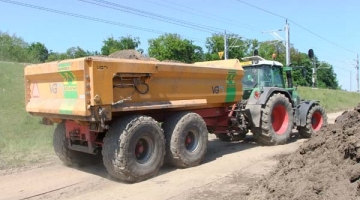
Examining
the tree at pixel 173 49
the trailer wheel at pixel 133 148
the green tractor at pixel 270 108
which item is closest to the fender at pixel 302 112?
→ the green tractor at pixel 270 108

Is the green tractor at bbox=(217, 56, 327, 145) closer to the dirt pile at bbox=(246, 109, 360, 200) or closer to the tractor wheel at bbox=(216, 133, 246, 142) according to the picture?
the tractor wheel at bbox=(216, 133, 246, 142)

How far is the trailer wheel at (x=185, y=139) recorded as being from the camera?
700 centimetres

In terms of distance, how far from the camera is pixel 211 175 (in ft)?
22.2

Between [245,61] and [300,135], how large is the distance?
2.65 metres

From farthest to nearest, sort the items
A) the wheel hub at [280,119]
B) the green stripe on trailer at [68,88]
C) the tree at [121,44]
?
the tree at [121,44]
the wheel hub at [280,119]
the green stripe on trailer at [68,88]

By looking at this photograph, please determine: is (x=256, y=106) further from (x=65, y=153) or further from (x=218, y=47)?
(x=218, y=47)

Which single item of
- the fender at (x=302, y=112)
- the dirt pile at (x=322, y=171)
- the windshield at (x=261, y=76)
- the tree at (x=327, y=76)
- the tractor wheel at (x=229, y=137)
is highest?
the tree at (x=327, y=76)

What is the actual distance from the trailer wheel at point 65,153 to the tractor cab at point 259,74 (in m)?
4.70

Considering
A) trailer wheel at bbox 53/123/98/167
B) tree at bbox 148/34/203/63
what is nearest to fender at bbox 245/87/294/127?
trailer wheel at bbox 53/123/98/167

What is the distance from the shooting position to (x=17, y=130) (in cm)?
1120

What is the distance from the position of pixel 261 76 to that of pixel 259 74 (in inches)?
2.9

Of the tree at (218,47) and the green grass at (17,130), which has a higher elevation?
the tree at (218,47)

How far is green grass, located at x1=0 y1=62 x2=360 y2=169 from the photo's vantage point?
8.03m

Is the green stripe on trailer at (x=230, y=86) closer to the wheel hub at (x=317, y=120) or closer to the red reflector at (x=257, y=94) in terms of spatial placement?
the red reflector at (x=257, y=94)
